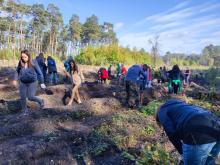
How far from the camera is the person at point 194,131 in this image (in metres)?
3.48

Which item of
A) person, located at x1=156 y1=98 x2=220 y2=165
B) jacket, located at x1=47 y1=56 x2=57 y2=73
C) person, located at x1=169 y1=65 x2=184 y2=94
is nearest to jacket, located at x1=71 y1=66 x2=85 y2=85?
person, located at x1=169 y1=65 x2=184 y2=94

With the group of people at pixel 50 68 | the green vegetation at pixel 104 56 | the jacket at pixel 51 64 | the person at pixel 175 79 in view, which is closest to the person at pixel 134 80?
the person at pixel 175 79

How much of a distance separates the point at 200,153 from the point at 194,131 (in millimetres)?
248

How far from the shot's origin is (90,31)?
71938 millimetres

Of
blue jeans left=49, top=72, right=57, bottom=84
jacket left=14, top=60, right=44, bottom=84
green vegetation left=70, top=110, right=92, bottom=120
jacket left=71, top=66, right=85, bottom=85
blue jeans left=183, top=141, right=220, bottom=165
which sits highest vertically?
jacket left=14, top=60, right=44, bottom=84

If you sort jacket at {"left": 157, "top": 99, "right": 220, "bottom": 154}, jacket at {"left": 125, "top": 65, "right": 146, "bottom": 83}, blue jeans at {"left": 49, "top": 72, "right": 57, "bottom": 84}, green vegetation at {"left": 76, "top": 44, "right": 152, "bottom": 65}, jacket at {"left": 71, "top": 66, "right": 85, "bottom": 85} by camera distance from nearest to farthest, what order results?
1. jacket at {"left": 157, "top": 99, "right": 220, "bottom": 154}
2. jacket at {"left": 125, "top": 65, "right": 146, "bottom": 83}
3. jacket at {"left": 71, "top": 66, "right": 85, "bottom": 85}
4. blue jeans at {"left": 49, "top": 72, "right": 57, "bottom": 84}
5. green vegetation at {"left": 76, "top": 44, "right": 152, "bottom": 65}

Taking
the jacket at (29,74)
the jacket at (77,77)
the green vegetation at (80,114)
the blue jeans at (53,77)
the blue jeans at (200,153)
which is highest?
the jacket at (29,74)

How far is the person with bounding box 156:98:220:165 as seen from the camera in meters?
3.48

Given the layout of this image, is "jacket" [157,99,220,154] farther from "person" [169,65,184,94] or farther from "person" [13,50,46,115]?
"person" [169,65,184,94]

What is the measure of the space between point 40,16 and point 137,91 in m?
49.9

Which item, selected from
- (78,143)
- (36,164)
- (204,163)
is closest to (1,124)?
(78,143)

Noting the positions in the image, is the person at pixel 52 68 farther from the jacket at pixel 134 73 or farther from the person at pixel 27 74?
the person at pixel 27 74

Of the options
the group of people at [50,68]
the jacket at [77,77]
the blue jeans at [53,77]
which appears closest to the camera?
the jacket at [77,77]

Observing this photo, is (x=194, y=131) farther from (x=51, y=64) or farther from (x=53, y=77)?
(x=53, y=77)
